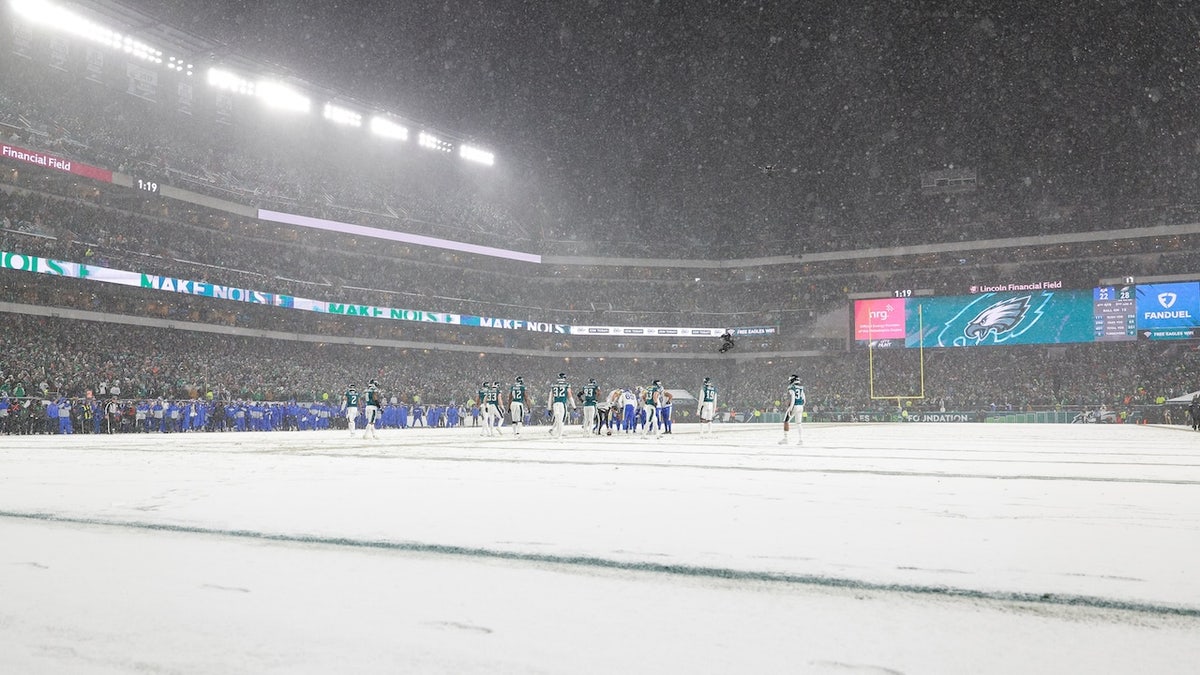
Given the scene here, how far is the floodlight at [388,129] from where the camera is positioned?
56947 mm

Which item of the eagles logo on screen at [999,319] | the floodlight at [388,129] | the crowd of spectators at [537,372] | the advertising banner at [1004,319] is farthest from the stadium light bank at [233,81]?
the eagles logo on screen at [999,319]

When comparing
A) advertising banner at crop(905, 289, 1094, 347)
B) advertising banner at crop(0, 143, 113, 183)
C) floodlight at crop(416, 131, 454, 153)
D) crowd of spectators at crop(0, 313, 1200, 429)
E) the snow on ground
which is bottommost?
the snow on ground

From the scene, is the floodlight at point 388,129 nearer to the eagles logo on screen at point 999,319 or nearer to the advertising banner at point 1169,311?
the eagles logo on screen at point 999,319

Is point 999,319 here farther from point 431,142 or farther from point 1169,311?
point 431,142

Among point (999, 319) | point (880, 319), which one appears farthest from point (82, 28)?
point (999, 319)

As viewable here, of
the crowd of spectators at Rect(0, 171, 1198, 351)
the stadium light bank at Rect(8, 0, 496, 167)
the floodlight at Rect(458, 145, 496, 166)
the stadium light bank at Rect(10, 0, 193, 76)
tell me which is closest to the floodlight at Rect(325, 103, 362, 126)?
the stadium light bank at Rect(8, 0, 496, 167)

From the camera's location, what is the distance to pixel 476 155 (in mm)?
66688

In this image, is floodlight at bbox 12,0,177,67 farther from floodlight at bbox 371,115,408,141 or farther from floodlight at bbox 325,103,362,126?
floodlight at bbox 371,115,408,141

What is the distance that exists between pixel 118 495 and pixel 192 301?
39.4 m

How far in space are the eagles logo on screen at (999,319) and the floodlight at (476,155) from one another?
125 ft

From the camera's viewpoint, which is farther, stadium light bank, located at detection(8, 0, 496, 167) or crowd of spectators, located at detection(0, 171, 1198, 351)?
stadium light bank, located at detection(8, 0, 496, 167)

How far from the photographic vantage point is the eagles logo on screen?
5447 cm

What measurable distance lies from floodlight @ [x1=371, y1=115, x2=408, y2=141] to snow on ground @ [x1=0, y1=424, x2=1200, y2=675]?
52836mm

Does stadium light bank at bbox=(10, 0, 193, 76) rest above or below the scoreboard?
above
